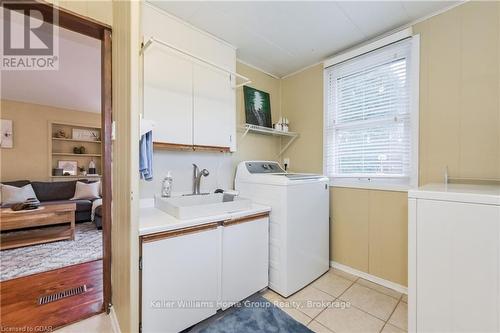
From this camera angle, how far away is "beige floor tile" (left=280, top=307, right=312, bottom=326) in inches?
61.5

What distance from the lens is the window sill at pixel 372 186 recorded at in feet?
6.27

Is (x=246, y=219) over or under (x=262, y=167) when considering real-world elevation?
under

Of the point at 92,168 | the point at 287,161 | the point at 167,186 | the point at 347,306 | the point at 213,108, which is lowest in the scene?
the point at 347,306

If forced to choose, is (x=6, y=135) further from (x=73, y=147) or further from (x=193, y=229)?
(x=193, y=229)

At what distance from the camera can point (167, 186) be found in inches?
73.3

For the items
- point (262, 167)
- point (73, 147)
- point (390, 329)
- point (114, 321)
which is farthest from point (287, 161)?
point (73, 147)

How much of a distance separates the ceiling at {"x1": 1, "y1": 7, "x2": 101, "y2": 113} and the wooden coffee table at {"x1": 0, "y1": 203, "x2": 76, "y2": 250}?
201cm

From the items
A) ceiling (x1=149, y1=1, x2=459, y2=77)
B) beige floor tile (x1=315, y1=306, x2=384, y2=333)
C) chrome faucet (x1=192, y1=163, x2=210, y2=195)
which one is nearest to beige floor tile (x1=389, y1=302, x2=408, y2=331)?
beige floor tile (x1=315, y1=306, x2=384, y2=333)

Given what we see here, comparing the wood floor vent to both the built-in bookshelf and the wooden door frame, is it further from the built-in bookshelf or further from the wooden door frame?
the built-in bookshelf

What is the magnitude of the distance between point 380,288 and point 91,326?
2.37 metres

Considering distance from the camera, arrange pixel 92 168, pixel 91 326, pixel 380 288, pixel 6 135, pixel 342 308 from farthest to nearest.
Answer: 1. pixel 92 168
2. pixel 6 135
3. pixel 380 288
4. pixel 342 308
5. pixel 91 326

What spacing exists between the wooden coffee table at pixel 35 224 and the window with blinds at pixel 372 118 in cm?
391

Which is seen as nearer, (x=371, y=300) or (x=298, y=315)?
(x=298, y=315)

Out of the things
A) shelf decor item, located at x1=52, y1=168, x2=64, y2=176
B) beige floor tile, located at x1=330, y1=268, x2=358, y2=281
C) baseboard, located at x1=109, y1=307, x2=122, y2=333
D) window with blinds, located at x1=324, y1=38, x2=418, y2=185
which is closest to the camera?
baseboard, located at x1=109, y1=307, x2=122, y2=333
